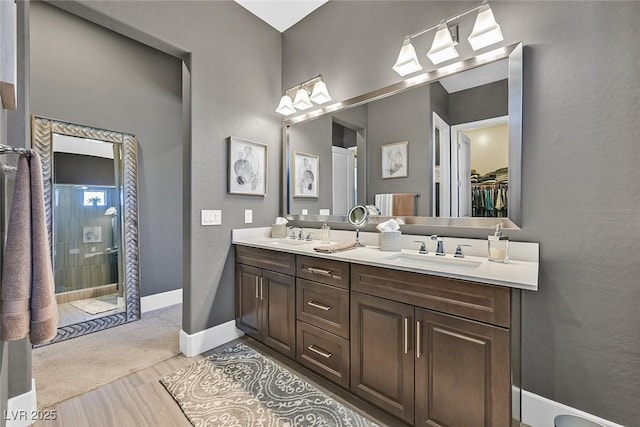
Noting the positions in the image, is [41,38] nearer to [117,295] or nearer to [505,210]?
[117,295]

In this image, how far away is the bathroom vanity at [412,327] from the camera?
3.78 ft

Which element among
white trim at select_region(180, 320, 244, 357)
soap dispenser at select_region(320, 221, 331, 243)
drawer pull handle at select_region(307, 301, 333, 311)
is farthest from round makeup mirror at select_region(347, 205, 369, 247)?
white trim at select_region(180, 320, 244, 357)

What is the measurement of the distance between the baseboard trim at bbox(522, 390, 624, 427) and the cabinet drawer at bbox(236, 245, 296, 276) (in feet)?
5.13

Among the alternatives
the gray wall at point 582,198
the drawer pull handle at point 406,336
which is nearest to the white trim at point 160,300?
the drawer pull handle at point 406,336

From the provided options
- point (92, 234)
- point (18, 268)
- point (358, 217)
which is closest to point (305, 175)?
point (358, 217)

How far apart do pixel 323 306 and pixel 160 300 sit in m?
2.43

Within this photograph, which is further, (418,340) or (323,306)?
(323,306)

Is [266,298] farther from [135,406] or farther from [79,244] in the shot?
[79,244]

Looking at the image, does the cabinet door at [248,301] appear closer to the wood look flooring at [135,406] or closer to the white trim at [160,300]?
the wood look flooring at [135,406]

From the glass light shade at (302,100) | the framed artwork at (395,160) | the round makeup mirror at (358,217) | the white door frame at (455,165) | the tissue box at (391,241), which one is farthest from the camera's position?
the glass light shade at (302,100)

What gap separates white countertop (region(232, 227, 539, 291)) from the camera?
117cm

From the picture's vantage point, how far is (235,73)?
100 inches

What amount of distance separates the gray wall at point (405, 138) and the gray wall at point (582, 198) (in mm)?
512

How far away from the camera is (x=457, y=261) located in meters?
1.64
